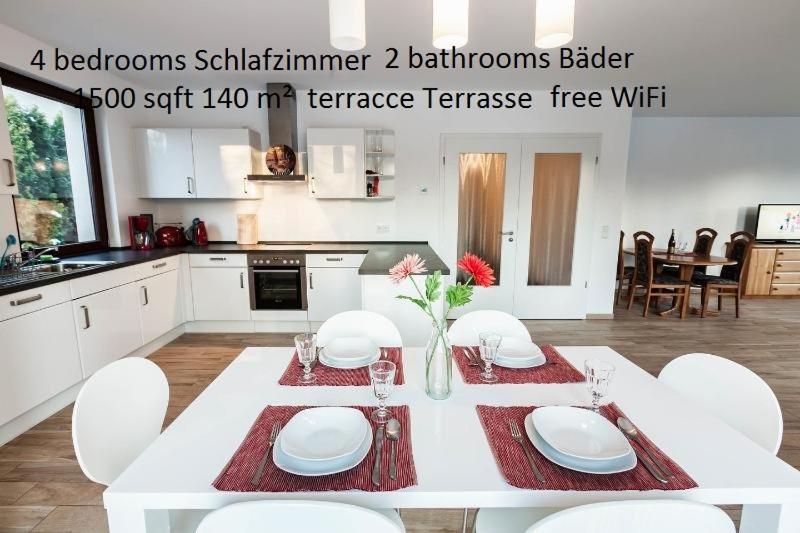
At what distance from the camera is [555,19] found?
1.07m

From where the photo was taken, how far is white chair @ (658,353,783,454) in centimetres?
111

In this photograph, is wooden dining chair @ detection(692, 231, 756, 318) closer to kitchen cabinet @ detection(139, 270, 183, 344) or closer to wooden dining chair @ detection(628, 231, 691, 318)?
wooden dining chair @ detection(628, 231, 691, 318)

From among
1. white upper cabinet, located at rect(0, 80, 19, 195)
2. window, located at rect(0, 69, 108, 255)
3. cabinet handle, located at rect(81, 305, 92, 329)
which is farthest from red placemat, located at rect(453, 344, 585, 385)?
window, located at rect(0, 69, 108, 255)

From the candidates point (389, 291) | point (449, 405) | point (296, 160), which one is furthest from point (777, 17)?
point (296, 160)

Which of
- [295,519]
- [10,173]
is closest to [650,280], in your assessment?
[295,519]

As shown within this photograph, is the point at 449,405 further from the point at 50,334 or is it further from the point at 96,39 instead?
A: the point at 96,39

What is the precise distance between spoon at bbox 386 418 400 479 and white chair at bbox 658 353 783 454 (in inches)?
40.1

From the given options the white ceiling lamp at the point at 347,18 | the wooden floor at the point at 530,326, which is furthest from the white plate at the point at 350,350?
the white ceiling lamp at the point at 347,18

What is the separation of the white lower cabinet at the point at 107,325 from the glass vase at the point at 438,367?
254 centimetres

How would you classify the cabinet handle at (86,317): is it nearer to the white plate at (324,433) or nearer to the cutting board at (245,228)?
the cutting board at (245,228)

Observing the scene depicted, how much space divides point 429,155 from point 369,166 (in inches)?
26.4

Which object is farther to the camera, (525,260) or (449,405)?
(525,260)

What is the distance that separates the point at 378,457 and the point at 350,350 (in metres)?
0.63

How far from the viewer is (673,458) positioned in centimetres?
88
